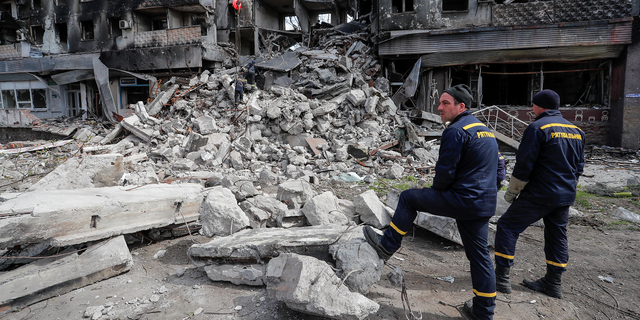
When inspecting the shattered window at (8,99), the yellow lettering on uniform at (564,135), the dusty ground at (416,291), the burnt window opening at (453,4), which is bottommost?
the dusty ground at (416,291)

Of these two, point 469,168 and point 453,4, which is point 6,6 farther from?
point 469,168

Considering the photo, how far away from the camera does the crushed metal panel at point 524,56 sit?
11750mm

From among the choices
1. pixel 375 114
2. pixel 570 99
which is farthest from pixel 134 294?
pixel 570 99

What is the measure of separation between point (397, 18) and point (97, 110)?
17767mm

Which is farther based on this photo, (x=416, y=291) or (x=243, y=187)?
(x=243, y=187)

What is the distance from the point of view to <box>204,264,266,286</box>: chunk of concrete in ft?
9.43

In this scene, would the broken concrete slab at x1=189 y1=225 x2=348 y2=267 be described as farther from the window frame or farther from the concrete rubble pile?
the window frame

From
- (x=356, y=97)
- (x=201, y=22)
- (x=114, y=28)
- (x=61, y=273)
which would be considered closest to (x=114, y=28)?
(x=114, y=28)

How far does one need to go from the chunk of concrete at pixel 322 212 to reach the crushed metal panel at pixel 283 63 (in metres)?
10.7

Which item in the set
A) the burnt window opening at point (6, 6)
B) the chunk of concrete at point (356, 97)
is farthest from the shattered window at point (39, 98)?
the chunk of concrete at point (356, 97)

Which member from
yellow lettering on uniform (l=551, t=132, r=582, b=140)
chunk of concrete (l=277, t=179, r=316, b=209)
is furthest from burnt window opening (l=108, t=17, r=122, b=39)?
yellow lettering on uniform (l=551, t=132, r=582, b=140)

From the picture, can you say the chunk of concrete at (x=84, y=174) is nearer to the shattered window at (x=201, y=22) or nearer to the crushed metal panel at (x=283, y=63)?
the crushed metal panel at (x=283, y=63)

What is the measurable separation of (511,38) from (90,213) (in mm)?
14110

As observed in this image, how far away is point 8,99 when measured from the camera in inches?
811
